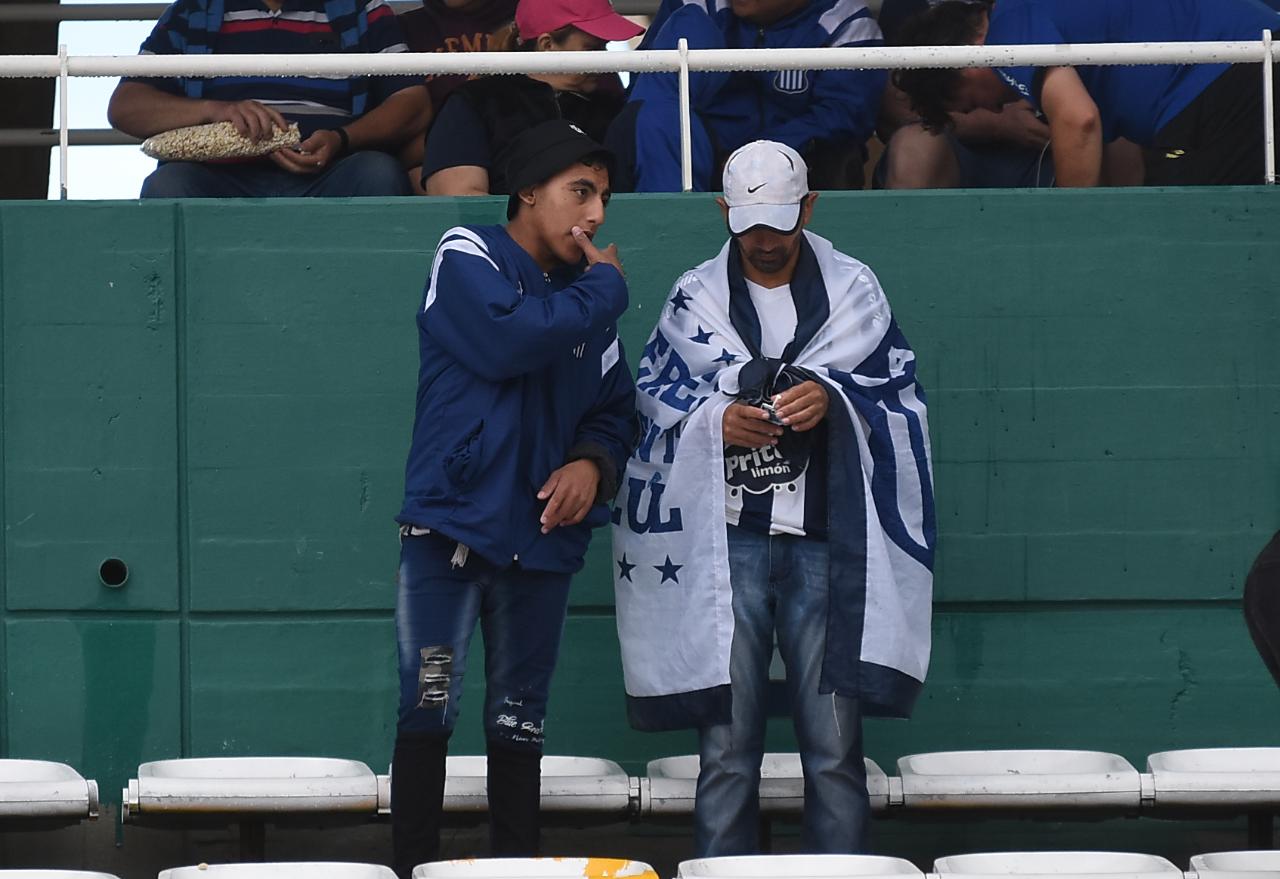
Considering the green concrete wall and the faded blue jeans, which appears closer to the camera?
the faded blue jeans

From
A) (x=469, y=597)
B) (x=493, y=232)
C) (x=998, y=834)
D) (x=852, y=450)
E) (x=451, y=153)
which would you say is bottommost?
(x=998, y=834)

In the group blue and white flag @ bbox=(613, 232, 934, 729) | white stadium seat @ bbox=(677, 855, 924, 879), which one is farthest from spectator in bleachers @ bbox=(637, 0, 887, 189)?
white stadium seat @ bbox=(677, 855, 924, 879)

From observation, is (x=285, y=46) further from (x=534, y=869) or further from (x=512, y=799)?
(x=534, y=869)

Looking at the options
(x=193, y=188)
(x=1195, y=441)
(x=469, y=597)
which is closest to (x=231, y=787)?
A: (x=469, y=597)

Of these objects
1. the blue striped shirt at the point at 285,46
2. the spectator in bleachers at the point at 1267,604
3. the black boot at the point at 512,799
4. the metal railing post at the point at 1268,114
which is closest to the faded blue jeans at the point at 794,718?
the black boot at the point at 512,799

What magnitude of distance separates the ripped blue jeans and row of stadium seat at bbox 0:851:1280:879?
779mm

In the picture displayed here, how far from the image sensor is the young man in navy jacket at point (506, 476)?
A: 13.1 ft

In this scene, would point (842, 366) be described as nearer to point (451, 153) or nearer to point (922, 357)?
point (922, 357)

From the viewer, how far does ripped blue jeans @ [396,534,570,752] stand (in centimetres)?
401

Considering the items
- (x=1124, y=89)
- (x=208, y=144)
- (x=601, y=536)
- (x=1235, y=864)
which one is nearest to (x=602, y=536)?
→ (x=601, y=536)

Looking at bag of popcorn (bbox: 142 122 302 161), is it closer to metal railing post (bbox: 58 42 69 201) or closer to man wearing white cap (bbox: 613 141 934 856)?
metal railing post (bbox: 58 42 69 201)

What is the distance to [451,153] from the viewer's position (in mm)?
5340

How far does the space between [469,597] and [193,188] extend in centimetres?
191

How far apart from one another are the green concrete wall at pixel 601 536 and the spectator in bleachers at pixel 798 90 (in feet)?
0.85
